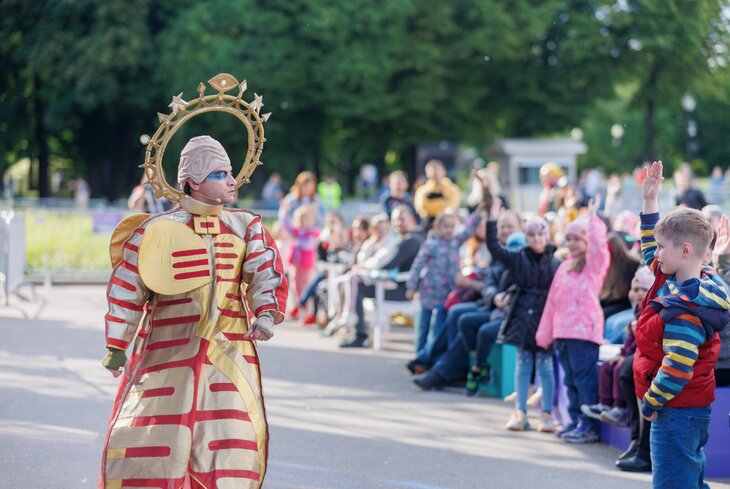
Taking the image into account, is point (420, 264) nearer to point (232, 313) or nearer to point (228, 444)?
point (232, 313)

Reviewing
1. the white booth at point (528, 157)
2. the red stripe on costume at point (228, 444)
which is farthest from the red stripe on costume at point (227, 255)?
the white booth at point (528, 157)

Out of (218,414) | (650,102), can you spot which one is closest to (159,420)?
(218,414)

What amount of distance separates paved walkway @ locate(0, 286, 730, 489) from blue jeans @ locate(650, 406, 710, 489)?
1.81 meters

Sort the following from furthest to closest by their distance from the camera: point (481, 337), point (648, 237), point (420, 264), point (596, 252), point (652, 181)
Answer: point (420, 264)
point (481, 337)
point (596, 252)
point (648, 237)
point (652, 181)

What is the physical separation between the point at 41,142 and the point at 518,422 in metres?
36.6

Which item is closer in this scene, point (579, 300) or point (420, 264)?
point (579, 300)

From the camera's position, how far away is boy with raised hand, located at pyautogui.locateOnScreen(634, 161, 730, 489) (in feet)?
17.3

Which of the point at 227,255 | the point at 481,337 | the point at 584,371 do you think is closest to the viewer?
the point at 227,255

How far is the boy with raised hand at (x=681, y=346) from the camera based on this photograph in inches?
207

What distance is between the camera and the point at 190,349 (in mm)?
5344

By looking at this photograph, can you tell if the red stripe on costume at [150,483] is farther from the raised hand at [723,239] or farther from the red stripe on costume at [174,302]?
the raised hand at [723,239]

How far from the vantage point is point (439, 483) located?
7.18 meters

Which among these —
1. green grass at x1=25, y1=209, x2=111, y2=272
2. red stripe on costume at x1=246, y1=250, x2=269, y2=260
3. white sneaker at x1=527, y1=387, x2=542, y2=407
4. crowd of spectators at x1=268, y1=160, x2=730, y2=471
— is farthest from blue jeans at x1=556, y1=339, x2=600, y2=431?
green grass at x1=25, y1=209, x2=111, y2=272

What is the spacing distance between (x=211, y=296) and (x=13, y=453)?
299 centimetres
